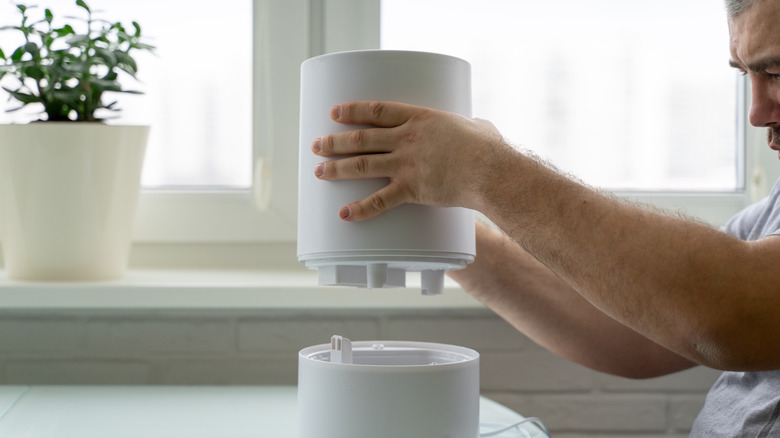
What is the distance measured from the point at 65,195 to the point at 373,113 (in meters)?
0.65

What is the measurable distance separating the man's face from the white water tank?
361 millimetres

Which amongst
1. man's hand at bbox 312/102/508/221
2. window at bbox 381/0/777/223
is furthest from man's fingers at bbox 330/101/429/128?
window at bbox 381/0/777/223

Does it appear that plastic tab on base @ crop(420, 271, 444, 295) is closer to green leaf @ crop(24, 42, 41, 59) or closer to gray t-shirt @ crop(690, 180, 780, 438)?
gray t-shirt @ crop(690, 180, 780, 438)

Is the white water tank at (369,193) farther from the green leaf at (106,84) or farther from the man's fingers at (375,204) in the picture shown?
the green leaf at (106,84)

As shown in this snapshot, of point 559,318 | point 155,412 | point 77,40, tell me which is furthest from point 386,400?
point 77,40

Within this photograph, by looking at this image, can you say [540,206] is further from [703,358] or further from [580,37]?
[580,37]

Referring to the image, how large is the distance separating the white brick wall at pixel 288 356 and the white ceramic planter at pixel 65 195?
14cm

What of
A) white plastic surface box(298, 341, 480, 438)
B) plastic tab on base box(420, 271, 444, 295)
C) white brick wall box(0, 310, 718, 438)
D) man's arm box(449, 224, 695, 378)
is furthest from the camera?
white brick wall box(0, 310, 718, 438)

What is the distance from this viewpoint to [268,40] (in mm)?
1376

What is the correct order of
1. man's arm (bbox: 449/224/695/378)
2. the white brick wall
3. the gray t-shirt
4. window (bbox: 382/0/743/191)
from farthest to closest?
1. window (bbox: 382/0/743/191)
2. the white brick wall
3. man's arm (bbox: 449/224/695/378)
4. the gray t-shirt

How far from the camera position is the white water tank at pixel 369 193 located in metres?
0.70

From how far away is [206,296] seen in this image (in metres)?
1.16

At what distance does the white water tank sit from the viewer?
2.31ft

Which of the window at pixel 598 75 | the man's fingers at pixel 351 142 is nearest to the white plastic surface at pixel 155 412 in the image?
the man's fingers at pixel 351 142
